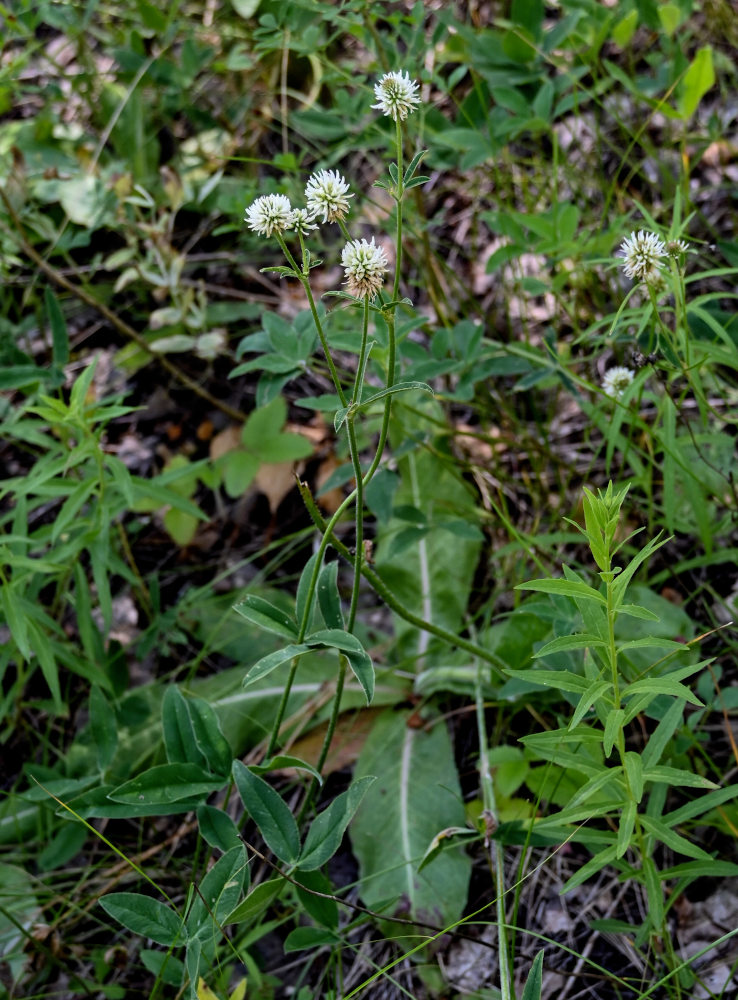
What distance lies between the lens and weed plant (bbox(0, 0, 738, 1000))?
156 centimetres

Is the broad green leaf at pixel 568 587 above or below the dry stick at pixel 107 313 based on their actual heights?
above

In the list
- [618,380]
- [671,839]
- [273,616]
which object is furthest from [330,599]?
[618,380]

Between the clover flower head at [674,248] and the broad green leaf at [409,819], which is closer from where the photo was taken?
the clover flower head at [674,248]

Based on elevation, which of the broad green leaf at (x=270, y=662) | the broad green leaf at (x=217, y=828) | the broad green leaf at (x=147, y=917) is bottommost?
the broad green leaf at (x=147, y=917)

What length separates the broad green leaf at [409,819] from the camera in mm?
1935

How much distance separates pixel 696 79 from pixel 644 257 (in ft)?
3.85

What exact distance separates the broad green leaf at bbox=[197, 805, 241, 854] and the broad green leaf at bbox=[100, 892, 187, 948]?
145 mm

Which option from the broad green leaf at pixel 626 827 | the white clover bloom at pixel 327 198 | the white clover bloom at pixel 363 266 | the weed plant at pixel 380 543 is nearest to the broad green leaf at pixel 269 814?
the weed plant at pixel 380 543

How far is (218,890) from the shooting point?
154cm

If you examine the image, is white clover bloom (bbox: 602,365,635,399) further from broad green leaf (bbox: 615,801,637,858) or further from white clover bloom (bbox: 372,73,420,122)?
broad green leaf (bbox: 615,801,637,858)

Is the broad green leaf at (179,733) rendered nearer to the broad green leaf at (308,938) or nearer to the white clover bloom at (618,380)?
the broad green leaf at (308,938)

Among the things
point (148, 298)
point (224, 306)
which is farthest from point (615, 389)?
point (148, 298)

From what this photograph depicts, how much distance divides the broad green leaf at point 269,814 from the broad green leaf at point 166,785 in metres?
0.10

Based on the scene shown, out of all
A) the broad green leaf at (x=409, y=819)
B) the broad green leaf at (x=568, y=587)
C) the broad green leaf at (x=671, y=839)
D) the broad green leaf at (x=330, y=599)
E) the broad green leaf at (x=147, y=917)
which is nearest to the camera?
the broad green leaf at (x=568, y=587)
